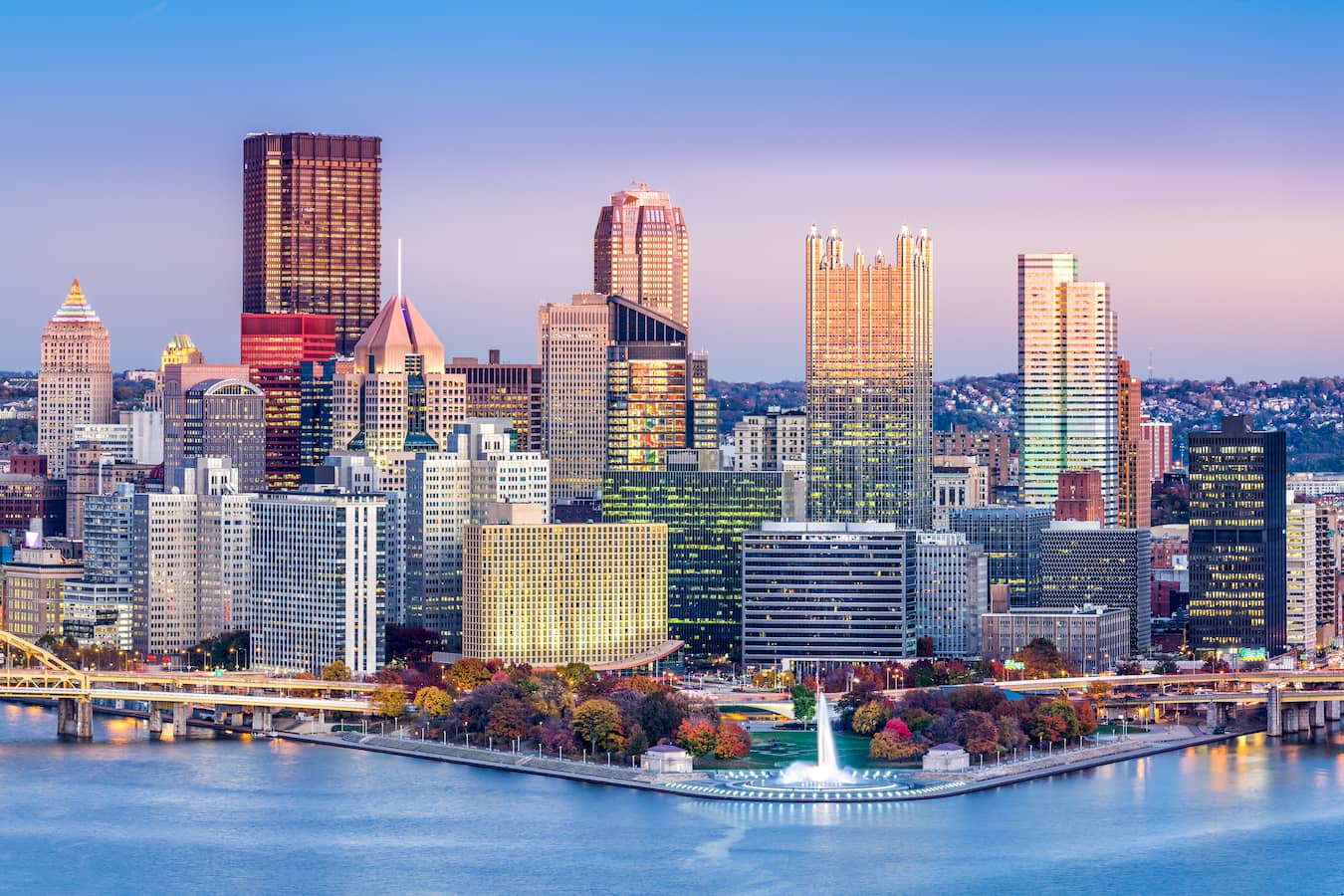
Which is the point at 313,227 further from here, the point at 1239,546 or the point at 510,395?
the point at 1239,546

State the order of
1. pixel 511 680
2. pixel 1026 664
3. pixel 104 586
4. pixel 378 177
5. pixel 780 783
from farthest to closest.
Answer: pixel 378 177
pixel 104 586
pixel 1026 664
pixel 511 680
pixel 780 783

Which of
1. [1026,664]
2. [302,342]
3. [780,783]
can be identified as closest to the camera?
[780,783]

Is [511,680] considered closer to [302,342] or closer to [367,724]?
[367,724]

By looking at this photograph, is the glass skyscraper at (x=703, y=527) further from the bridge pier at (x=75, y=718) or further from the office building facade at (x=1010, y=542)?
the bridge pier at (x=75, y=718)

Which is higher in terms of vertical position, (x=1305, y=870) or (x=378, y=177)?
(x=378, y=177)

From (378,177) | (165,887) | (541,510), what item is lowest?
(165,887)

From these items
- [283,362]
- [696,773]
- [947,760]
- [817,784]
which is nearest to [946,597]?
[947,760]

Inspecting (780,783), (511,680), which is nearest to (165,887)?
(780,783)
